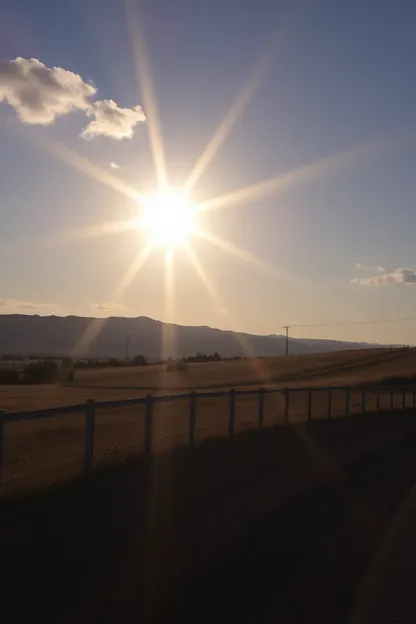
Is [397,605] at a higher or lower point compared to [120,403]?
lower

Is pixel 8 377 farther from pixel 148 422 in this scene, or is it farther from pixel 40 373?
pixel 148 422

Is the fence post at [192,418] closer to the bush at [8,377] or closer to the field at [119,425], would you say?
the field at [119,425]

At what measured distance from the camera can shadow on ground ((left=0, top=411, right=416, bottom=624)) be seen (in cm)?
772

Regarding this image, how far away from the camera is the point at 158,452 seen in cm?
1766

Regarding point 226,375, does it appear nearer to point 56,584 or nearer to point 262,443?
point 262,443

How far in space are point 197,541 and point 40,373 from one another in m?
68.3

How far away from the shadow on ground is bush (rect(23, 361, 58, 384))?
2363 inches

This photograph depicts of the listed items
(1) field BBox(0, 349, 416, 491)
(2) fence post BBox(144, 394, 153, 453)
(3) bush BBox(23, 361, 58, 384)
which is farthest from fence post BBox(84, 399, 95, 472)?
(3) bush BBox(23, 361, 58, 384)

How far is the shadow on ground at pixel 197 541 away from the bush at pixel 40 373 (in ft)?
197

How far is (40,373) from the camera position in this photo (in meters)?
76.9

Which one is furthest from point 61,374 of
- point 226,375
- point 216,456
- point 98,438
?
point 216,456

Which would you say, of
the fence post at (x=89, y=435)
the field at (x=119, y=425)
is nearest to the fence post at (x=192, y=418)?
the field at (x=119, y=425)

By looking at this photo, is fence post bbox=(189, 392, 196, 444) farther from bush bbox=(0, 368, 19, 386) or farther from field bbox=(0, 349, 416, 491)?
bush bbox=(0, 368, 19, 386)

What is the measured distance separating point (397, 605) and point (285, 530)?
321 centimetres
